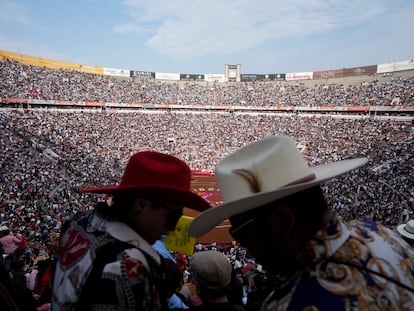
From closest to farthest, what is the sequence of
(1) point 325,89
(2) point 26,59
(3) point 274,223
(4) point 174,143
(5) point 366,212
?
(3) point 274,223 < (5) point 366,212 < (4) point 174,143 < (2) point 26,59 < (1) point 325,89

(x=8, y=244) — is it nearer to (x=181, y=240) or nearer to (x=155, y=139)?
(x=181, y=240)

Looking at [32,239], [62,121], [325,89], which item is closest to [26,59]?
[62,121]

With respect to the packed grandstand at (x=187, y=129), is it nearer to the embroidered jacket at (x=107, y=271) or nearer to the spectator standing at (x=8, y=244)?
the spectator standing at (x=8, y=244)

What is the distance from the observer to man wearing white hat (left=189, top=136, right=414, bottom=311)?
1.04m

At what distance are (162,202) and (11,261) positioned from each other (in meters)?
3.75

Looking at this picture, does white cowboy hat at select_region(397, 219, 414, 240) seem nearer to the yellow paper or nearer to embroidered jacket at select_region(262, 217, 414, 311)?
the yellow paper

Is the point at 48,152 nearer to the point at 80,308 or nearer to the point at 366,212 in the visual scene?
the point at 366,212

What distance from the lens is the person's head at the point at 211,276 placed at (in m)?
2.08

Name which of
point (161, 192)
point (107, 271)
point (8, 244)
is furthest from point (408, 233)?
point (8, 244)

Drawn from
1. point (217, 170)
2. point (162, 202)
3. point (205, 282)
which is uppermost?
point (217, 170)

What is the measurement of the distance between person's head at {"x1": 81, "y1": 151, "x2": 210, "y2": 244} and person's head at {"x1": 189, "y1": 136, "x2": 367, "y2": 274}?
0.31 meters

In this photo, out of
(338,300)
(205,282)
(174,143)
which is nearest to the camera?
(338,300)

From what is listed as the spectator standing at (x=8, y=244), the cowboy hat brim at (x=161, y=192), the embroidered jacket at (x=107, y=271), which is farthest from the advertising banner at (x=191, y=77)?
the embroidered jacket at (x=107, y=271)

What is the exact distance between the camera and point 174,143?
41.1m
